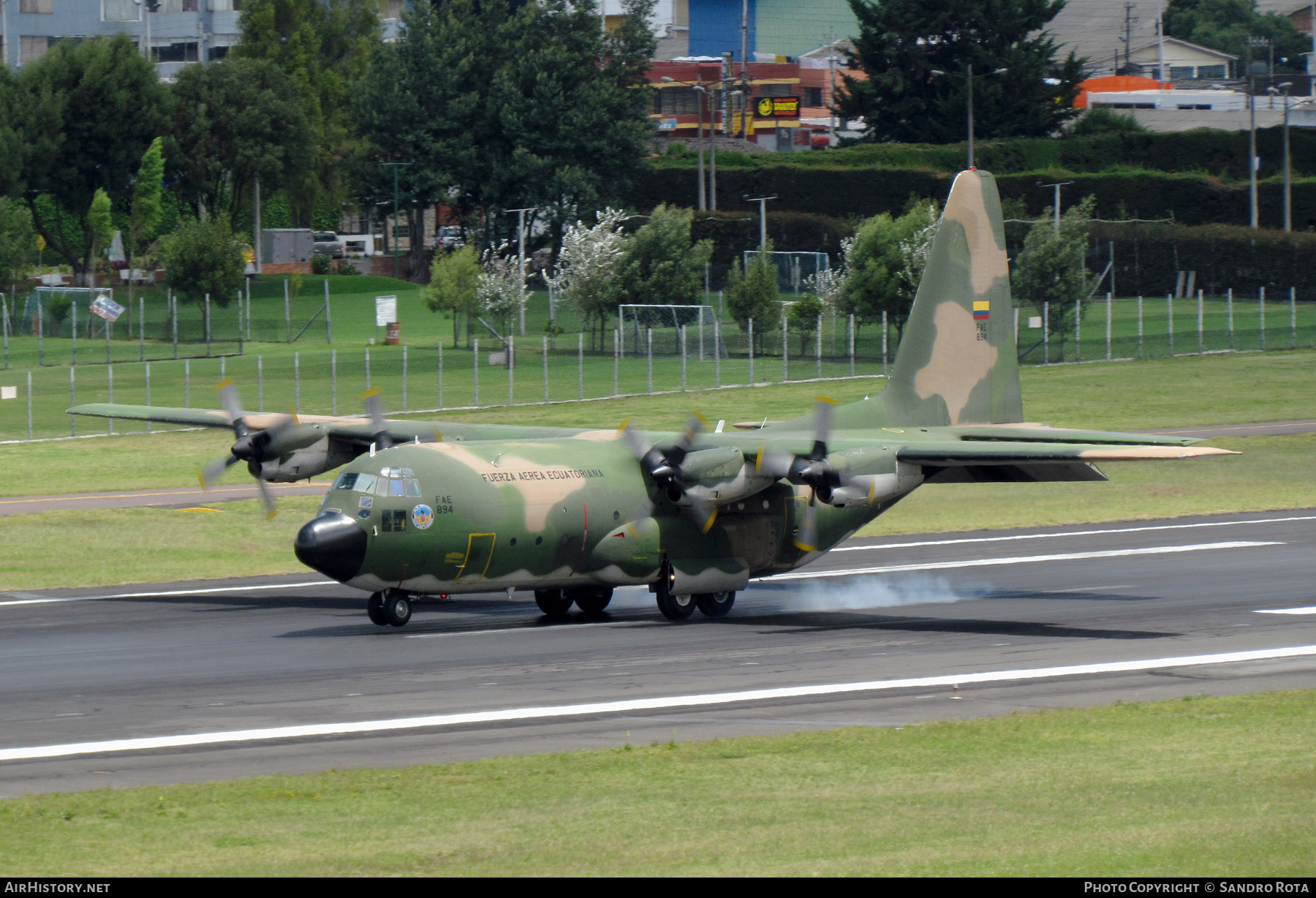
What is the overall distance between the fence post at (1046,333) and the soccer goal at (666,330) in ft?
56.4

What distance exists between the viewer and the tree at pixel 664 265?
8919 cm

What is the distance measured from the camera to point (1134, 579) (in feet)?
109

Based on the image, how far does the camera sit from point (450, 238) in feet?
407

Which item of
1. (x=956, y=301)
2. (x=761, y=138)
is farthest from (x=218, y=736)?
(x=761, y=138)

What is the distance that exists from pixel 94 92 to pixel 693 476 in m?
97.3

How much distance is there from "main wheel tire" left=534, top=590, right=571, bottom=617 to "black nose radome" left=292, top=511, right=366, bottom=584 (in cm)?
481

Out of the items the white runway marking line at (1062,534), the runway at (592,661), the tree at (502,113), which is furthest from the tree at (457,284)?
the runway at (592,661)

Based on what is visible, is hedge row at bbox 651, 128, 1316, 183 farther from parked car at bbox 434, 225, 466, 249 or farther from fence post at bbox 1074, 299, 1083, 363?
fence post at bbox 1074, 299, 1083, 363

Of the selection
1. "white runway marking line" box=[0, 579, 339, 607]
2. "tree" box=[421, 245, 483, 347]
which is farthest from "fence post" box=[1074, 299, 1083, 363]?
"white runway marking line" box=[0, 579, 339, 607]

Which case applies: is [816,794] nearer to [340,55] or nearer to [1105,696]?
[1105,696]

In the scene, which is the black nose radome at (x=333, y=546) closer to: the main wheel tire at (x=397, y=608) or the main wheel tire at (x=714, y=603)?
the main wheel tire at (x=397, y=608)

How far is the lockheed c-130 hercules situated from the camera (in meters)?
25.7

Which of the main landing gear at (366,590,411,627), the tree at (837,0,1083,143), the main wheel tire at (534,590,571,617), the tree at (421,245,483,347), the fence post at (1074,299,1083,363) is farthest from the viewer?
the tree at (837,0,1083,143)

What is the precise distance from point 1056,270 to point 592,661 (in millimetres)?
62782
